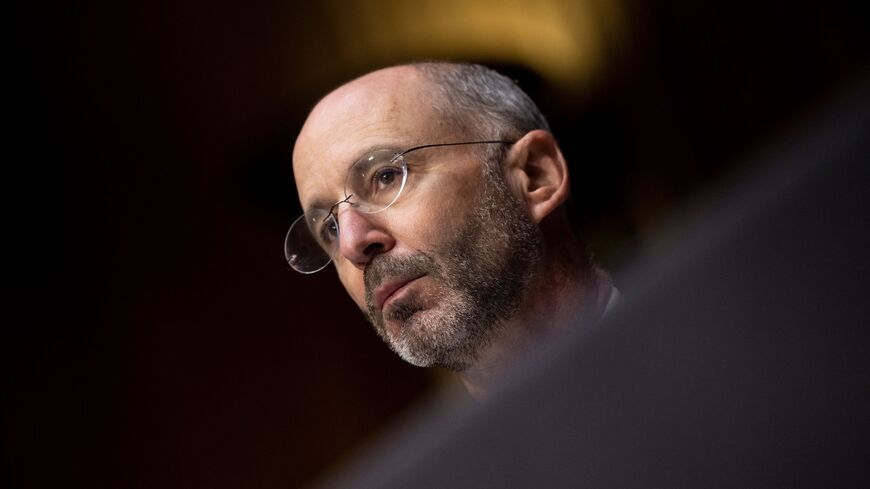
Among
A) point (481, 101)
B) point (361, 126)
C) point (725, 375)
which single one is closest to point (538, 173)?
point (481, 101)

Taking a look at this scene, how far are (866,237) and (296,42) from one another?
1.43 m

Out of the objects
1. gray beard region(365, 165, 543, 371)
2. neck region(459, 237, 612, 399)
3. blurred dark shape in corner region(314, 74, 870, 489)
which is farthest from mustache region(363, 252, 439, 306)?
blurred dark shape in corner region(314, 74, 870, 489)

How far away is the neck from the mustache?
0.11 m

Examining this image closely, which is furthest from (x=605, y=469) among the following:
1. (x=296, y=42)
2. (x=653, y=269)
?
(x=296, y=42)

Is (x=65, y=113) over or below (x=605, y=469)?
over

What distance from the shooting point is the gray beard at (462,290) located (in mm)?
868

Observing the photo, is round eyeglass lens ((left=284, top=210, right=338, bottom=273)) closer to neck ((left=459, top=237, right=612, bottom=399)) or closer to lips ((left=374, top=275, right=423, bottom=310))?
lips ((left=374, top=275, right=423, bottom=310))

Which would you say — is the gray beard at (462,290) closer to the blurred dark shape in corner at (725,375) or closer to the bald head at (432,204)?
the bald head at (432,204)

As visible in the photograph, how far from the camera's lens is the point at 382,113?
0.93 m

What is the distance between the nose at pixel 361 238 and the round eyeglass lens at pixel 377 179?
16mm

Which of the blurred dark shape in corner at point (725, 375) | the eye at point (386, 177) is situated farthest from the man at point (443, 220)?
the blurred dark shape in corner at point (725, 375)

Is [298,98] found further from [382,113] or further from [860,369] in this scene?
[860,369]

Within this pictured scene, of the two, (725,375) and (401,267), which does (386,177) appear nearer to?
(401,267)

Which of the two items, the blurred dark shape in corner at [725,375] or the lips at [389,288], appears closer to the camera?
the blurred dark shape in corner at [725,375]
